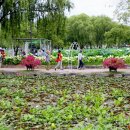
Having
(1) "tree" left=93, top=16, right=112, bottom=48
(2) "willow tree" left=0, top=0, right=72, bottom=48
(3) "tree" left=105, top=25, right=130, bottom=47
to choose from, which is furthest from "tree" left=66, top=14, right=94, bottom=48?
(2) "willow tree" left=0, top=0, right=72, bottom=48

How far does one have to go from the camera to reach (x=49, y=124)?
821 cm

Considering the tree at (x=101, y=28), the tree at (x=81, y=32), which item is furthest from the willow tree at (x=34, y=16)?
the tree at (x=101, y=28)

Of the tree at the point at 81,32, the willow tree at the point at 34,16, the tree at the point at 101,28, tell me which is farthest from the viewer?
the tree at the point at 101,28

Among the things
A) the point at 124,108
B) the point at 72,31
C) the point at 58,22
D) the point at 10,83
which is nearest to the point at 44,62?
the point at 58,22

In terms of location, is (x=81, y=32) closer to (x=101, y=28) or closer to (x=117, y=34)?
(x=117, y=34)

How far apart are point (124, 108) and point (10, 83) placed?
871 cm

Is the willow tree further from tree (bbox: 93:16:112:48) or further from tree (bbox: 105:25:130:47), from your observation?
tree (bbox: 93:16:112:48)

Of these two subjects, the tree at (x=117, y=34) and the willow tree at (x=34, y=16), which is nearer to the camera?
the willow tree at (x=34, y=16)

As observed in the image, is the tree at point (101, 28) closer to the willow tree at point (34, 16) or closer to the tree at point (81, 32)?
the tree at point (81, 32)

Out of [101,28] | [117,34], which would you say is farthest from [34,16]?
[101,28]

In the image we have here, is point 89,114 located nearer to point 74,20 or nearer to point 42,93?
point 42,93

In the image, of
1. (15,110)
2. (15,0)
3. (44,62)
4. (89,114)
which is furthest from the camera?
(44,62)

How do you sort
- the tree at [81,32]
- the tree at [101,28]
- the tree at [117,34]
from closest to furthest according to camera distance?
1. the tree at [117,34]
2. the tree at [81,32]
3. the tree at [101,28]

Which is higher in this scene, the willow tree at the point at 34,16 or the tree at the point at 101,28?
the tree at the point at 101,28
